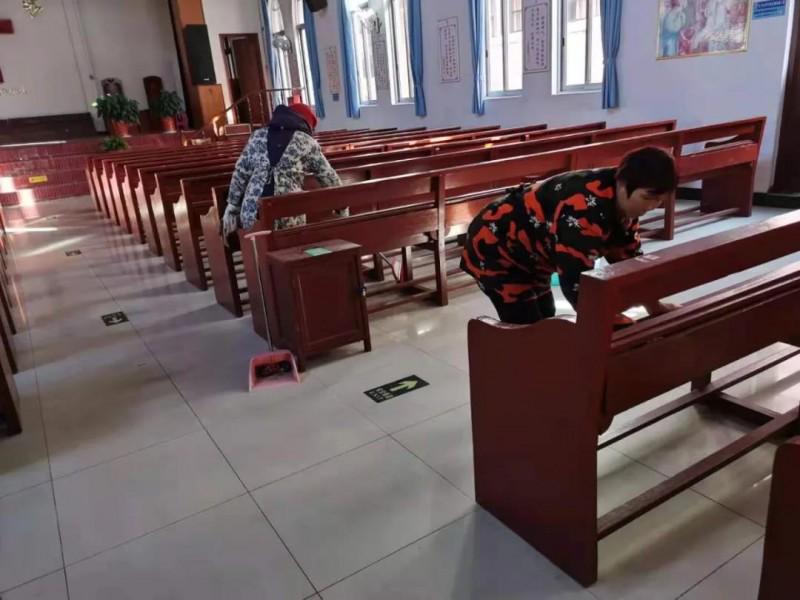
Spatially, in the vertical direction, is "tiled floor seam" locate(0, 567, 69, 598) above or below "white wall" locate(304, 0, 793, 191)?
below

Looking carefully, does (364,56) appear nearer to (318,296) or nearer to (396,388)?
(318,296)

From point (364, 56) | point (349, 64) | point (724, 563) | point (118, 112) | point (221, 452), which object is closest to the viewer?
point (724, 563)

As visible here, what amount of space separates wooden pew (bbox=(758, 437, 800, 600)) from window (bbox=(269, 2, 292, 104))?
536 inches

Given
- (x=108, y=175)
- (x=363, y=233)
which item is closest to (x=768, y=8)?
(x=363, y=233)

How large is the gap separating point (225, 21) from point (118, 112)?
11.5ft

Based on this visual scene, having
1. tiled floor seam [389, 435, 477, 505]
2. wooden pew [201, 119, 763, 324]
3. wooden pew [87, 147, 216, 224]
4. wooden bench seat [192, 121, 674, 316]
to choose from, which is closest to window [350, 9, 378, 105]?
wooden pew [87, 147, 216, 224]

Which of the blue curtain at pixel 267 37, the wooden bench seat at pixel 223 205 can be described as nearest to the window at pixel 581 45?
the wooden bench seat at pixel 223 205

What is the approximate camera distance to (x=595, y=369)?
4.21 feet

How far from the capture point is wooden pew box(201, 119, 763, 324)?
305cm

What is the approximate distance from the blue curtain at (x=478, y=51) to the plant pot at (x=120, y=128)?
819cm

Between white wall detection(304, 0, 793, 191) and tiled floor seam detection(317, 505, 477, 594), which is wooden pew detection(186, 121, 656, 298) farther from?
tiled floor seam detection(317, 505, 477, 594)

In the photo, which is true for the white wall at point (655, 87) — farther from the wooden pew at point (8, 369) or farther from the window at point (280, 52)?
the wooden pew at point (8, 369)

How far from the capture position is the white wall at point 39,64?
42.7 ft

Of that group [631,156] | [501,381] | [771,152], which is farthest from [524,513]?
[771,152]
